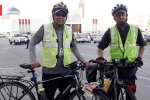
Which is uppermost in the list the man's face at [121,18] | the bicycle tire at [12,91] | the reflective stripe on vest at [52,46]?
the man's face at [121,18]

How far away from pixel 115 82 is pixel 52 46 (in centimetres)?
104

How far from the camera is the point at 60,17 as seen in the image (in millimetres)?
3602

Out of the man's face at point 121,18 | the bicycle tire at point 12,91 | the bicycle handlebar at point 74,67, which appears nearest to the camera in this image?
the bicycle handlebar at point 74,67

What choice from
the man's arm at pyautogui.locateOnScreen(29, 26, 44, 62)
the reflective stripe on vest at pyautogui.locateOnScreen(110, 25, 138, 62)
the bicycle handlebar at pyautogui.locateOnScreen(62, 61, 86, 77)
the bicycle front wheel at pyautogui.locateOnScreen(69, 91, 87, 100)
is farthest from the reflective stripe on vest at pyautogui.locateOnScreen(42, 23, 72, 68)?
the reflective stripe on vest at pyautogui.locateOnScreen(110, 25, 138, 62)

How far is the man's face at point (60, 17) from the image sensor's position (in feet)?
11.8

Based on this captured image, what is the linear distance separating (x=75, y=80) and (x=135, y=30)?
1.17 meters

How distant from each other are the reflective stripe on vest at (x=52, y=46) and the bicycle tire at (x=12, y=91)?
51 cm

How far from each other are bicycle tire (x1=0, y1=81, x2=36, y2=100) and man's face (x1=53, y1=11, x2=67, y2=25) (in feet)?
3.63

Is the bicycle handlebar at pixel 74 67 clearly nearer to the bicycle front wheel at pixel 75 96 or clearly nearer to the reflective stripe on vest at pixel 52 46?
the reflective stripe on vest at pixel 52 46

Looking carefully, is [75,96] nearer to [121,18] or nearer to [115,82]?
[115,82]

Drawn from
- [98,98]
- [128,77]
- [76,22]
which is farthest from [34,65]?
[76,22]

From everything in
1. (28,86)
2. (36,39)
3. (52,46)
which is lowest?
(28,86)

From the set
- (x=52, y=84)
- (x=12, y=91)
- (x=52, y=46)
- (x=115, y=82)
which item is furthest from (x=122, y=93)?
(x=12, y=91)

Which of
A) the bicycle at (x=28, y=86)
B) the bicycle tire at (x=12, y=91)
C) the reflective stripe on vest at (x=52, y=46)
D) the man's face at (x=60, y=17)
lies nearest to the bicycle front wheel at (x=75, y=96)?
the bicycle at (x=28, y=86)
